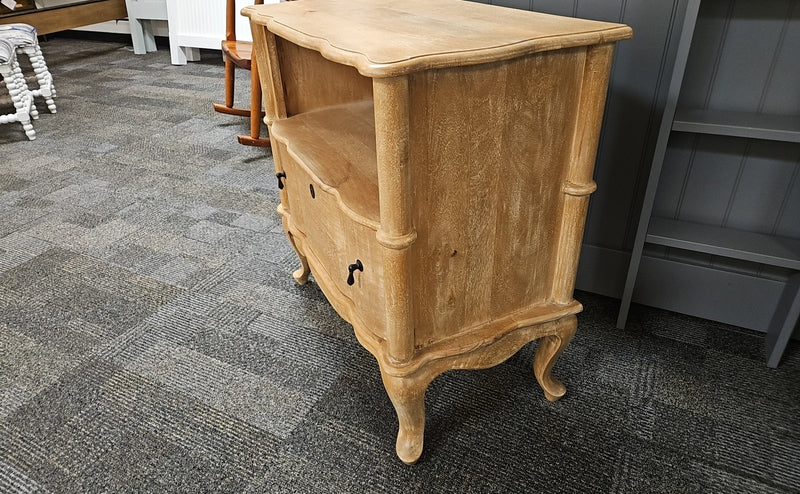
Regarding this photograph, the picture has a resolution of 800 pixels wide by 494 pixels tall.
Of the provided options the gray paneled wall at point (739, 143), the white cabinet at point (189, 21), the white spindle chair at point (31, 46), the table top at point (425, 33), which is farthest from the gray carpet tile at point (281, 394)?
the white cabinet at point (189, 21)

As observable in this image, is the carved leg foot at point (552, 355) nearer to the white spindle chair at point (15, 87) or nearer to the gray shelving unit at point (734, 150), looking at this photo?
the gray shelving unit at point (734, 150)

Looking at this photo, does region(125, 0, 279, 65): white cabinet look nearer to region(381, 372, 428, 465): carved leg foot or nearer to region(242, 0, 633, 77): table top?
region(242, 0, 633, 77): table top

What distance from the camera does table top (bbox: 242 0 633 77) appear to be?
2.47 feet

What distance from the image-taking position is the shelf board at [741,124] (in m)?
1.17

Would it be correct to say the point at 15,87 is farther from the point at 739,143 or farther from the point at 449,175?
the point at 739,143

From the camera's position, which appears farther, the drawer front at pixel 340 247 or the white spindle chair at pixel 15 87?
the white spindle chair at pixel 15 87

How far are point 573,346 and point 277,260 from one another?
3.24 ft

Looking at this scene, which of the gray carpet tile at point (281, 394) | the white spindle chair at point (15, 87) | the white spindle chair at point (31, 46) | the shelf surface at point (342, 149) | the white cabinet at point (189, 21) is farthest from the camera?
the white cabinet at point (189, 21)

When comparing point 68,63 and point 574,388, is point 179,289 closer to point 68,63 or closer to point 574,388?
point 574,388

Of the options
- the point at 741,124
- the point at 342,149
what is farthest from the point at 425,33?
the point at 741,124

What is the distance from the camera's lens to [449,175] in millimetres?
883

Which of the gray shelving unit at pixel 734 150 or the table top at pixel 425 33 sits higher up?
the table top at pixel 425 33

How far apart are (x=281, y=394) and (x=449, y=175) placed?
28.5 inches

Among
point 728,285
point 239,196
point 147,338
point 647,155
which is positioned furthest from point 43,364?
point 728,285
